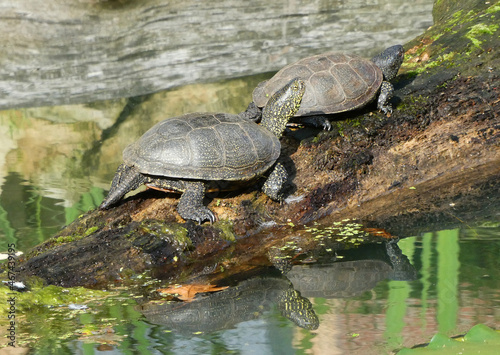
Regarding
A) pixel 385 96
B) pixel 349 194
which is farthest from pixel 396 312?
pixel 385 96

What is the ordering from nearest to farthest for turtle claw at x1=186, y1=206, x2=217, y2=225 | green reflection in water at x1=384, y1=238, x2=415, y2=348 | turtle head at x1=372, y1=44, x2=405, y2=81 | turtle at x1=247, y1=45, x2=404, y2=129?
green reflection in water at x1=384, y1=238, x2=415, y2=348 → turtle claw at x1=186, y1=206, x2=217, y2=225 → turtle at x1=247, y1=45, x2=404, y2=129 → turtle head at x1=372, y1=44, x2=405, y2=81

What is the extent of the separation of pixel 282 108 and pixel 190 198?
124 cm

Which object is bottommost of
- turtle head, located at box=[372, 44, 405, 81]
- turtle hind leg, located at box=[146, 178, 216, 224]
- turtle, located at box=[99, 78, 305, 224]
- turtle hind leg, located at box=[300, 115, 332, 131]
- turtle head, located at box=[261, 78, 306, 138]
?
turtle hind leg, located at box=[146, 178, 216, 224]

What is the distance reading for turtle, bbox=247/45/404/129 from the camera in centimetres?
500

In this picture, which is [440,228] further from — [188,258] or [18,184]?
[18,184]

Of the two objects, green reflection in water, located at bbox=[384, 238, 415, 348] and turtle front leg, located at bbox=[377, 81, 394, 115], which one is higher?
turtle front leg, located at bbox=[377, 81, 394, 115]

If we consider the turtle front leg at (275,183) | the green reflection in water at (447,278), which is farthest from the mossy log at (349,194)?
the green reflection in water at (447,278)

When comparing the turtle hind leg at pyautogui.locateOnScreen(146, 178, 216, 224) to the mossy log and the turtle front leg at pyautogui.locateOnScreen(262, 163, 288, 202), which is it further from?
the turtle front leg at pyautogui.locateOnScreen(262, 163, 288, 202)

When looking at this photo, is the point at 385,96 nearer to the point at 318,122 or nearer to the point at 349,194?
the point at 318,122

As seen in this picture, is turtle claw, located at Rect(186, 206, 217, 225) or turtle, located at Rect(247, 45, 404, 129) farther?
turtle, located at Rect(247, 45, 404, 129)

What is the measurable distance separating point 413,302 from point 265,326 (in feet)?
2.81

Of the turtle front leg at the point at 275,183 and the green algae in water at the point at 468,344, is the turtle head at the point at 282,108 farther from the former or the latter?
the green algae in water at the point at 468,344

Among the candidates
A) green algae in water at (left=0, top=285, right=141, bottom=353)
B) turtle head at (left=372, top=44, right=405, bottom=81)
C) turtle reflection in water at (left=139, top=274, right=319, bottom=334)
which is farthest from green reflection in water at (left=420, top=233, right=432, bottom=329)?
turtle head at (left=372, top=44, right=405, bottom=81)

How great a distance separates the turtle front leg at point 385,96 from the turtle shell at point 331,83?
0.06 metres
